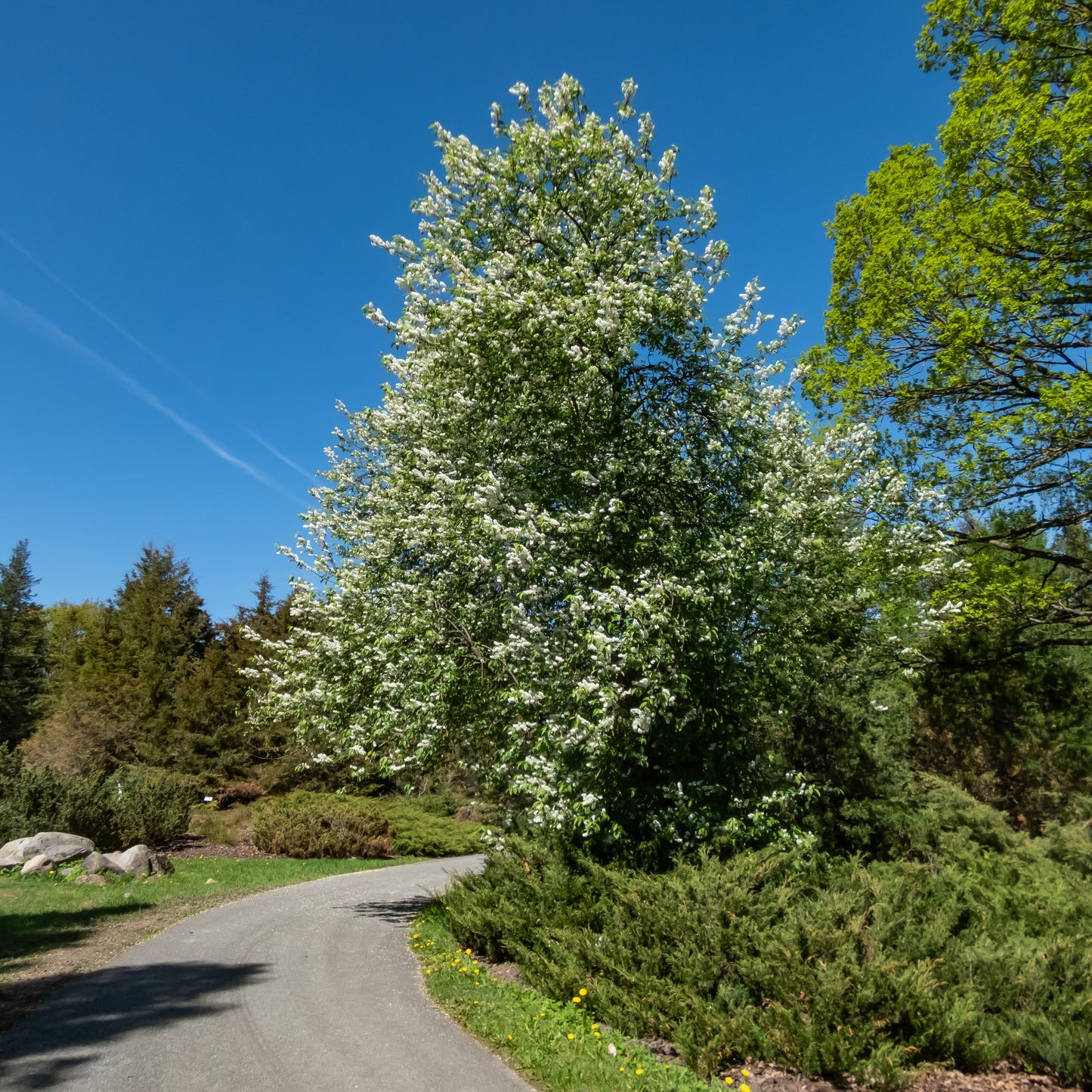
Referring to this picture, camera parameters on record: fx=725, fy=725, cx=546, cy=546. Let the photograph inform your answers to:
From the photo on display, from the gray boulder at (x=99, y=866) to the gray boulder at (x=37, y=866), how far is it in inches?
34.9

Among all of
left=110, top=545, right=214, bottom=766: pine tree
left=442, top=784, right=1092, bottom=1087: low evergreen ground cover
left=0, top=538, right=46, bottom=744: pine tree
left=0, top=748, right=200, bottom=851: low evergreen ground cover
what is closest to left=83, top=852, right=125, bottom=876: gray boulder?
left=0, top=748, right=200, bottom=851: low evergreen ground cover

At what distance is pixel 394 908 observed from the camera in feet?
43.4

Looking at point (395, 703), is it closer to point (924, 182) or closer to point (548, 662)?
point (548, 662)

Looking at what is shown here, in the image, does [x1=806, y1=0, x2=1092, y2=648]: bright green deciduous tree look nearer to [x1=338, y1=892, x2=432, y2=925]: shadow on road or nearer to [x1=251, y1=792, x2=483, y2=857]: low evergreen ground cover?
[x1=338, y1=892, x2=432, y2=925]: shadow on road

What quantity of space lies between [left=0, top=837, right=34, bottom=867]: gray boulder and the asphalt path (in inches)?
299

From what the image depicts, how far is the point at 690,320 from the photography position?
10055 mm

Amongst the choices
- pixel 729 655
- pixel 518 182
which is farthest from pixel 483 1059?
pixel 518 182

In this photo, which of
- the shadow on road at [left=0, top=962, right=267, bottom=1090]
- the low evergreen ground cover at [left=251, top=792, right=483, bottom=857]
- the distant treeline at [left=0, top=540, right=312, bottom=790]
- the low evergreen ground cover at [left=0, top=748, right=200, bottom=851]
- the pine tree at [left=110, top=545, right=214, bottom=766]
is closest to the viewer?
the shadow on road at [left=0, top=962, right=267, bottom=1090]

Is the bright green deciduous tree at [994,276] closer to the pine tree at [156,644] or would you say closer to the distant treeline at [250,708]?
the distant treeline at [250,708]

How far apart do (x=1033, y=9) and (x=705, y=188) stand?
6593 millimetres

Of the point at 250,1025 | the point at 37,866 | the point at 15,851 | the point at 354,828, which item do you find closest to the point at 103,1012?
the point at 250,1025

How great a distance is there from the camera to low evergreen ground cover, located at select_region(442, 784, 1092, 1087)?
5.63 m

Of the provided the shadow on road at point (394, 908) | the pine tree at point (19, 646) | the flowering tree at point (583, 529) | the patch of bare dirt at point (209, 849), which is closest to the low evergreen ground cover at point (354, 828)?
the patch of bare dirt at point (209, 849)

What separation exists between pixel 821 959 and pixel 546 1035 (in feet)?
8.04
